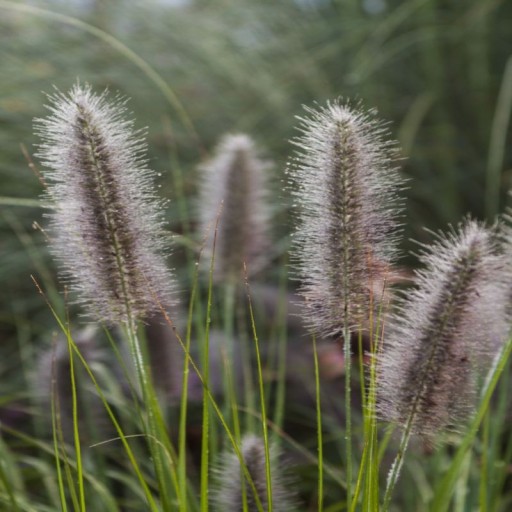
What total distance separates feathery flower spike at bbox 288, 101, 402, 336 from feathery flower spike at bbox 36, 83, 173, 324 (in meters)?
0.21

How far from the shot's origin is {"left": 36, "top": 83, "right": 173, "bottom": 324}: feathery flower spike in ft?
4.05

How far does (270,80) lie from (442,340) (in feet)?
9.12

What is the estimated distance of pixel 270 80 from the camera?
3.85 metres

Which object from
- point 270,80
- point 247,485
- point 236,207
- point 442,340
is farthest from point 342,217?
point 270,80

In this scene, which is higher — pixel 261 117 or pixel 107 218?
pixel 261 117

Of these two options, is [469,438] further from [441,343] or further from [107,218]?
[107,218]

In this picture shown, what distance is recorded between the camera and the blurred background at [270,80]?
3500mm

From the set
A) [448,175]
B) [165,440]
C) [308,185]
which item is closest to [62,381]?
[165,440]

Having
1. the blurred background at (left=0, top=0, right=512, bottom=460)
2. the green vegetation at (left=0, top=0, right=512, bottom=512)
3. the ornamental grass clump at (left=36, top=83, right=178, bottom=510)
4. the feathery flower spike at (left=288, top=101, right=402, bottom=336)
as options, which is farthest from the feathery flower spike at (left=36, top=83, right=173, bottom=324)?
the blurred background at (left=0, top=0, right=512, bottom=460)

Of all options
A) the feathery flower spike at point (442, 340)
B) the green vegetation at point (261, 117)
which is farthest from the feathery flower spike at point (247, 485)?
the green vegetation at point (261, 117)

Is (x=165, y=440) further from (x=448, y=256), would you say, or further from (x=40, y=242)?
(x=40, y=242)

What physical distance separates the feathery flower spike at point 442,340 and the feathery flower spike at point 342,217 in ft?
0.24

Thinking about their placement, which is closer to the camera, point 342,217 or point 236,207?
point 342,217

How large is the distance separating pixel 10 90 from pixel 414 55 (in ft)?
5.88
